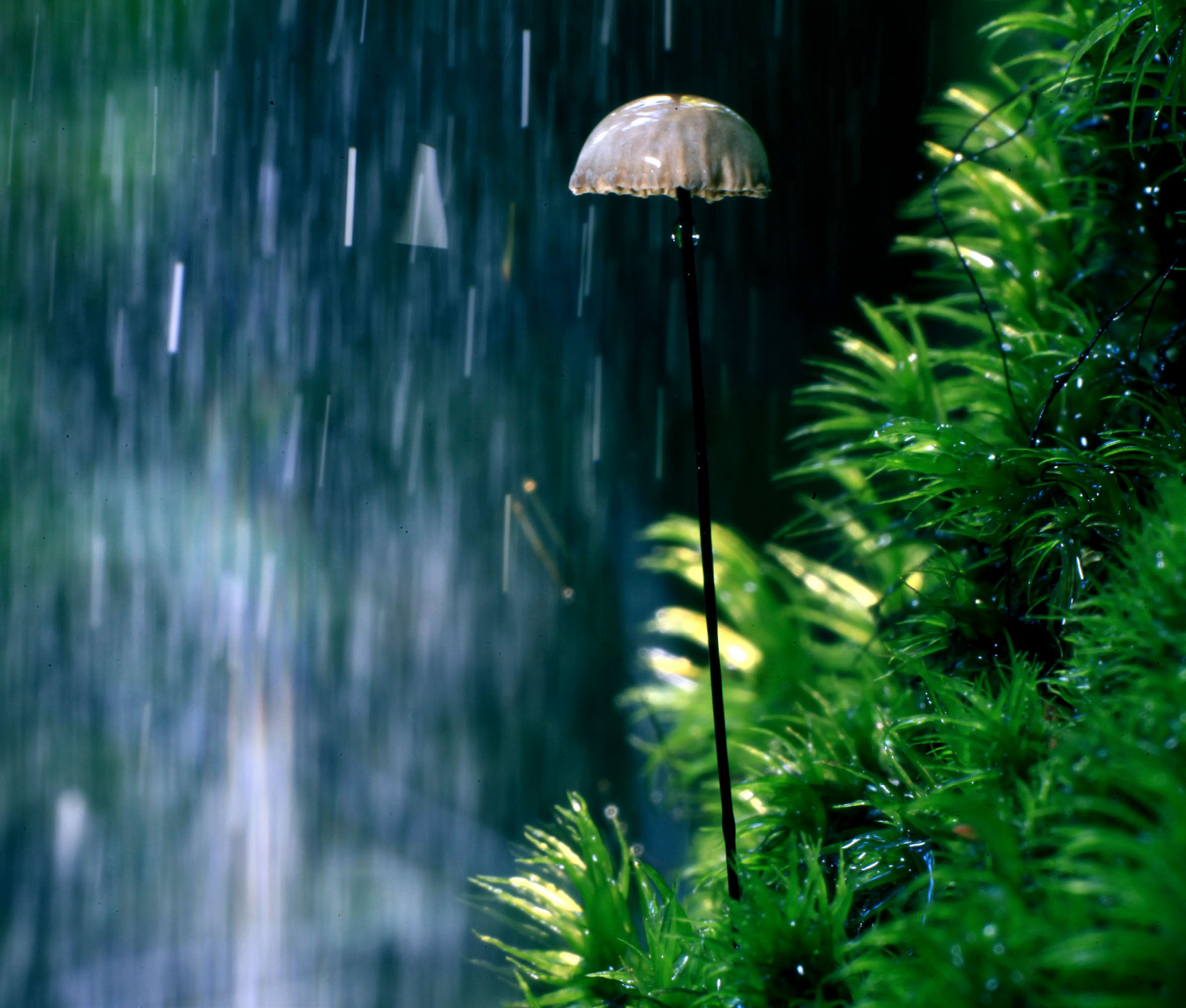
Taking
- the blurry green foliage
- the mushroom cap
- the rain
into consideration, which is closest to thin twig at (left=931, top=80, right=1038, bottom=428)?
the blurry green foliage

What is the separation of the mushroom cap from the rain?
80cm

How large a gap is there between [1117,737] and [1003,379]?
1.05 feet

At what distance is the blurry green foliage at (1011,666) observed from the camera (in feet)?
0.92

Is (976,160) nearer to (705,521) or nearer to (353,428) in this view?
(705,521)

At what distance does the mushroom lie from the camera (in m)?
0.41

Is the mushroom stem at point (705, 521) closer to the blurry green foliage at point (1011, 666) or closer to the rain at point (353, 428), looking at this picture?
the blurry green foliage at point (1011, 666)

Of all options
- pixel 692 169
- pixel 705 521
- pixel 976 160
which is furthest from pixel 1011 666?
pixel 976 160

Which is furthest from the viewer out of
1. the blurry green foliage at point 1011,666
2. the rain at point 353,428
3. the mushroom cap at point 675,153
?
the rain at point 353,428

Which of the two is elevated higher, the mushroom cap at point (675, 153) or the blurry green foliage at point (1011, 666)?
the mushroom cap at point (675, 153)

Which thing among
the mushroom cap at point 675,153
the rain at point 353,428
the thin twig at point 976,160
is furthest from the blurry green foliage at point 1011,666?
the rain at point 353,428

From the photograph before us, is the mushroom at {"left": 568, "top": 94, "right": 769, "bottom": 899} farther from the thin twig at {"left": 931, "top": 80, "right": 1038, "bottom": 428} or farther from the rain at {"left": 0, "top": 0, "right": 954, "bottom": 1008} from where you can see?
the rain at {"left": 0, "top": 0, "right": 954, "bottom": 1008}

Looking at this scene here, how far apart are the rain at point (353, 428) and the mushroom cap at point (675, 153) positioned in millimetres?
799

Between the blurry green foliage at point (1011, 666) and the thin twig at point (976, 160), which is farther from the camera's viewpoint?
the thin twig at point (976, 160)

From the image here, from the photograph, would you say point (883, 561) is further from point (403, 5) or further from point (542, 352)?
point (403, 5)
